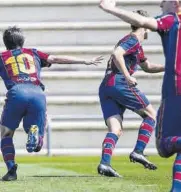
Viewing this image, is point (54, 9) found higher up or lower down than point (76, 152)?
higher up

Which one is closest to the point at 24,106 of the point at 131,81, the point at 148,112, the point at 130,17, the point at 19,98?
the point at 19,98

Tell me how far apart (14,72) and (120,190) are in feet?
6.48

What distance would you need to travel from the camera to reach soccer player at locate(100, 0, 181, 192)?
682cm

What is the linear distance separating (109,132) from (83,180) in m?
1.10

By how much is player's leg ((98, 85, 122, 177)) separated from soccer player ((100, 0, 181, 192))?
9.82ft

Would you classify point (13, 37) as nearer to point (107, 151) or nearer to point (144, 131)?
point (107, 151)

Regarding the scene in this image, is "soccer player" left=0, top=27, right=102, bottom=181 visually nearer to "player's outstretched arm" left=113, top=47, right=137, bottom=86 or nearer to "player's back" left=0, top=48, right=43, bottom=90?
"player's back" left=0, top=48, right=43, bottom=90

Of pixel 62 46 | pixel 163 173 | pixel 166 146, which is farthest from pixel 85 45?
pixel 166 146

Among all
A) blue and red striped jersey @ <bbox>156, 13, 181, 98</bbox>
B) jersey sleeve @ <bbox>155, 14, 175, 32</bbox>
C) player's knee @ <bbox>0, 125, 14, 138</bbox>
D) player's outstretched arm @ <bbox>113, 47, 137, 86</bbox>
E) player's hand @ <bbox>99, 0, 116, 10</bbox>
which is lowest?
player's knee @ <bbox>0, 125, 14, 138</bbox>

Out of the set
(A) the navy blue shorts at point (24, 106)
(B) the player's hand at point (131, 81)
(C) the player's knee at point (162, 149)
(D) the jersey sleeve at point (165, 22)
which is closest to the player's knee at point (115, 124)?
(B) the player's hand at point (131, 81)

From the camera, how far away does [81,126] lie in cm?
1692

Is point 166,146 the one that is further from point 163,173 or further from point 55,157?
point 55,157

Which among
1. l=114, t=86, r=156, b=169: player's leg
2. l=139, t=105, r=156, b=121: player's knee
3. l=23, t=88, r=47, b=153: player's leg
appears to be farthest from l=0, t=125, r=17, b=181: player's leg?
l=139, t=105, r=156, b=121: player's knee

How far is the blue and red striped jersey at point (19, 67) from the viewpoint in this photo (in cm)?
980
